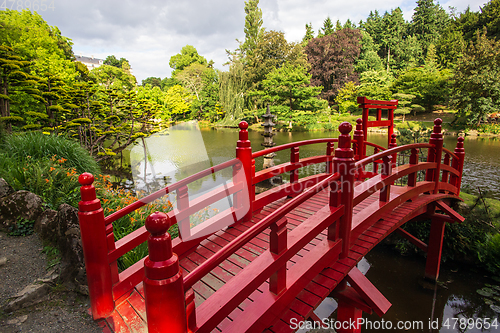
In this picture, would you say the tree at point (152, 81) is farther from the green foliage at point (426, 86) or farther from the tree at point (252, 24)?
the green foliage at point (426, 86)

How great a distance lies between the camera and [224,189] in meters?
2.94

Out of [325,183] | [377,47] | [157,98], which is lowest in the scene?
[325,183]

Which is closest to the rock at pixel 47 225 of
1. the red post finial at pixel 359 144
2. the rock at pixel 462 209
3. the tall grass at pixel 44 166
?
the tall grass at pixel 44 166

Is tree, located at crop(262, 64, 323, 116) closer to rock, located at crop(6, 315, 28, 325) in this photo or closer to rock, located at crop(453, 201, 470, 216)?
rock, located at crop(453, 201, 470, 216)

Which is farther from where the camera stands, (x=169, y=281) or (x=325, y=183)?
(x=325, y=183)

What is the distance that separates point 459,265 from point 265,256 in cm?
585

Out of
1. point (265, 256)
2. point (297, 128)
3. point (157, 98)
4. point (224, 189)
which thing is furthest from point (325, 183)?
point (297, 128)

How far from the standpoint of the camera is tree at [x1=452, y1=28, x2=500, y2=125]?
57.7 ft

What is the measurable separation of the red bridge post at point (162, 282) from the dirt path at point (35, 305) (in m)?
1.51

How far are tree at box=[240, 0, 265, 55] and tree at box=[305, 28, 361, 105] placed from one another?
6395mm

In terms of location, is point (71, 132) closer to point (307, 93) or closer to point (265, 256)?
point (265, 256)

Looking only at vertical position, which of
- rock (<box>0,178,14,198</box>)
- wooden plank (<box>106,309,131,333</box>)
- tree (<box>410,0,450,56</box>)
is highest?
tree (<box>410,0,450,56</box>)

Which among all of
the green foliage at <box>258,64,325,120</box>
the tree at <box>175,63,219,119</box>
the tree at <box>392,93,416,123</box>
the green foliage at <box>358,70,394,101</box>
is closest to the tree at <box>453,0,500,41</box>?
the green foliage at <box>358,70,394,101</box>

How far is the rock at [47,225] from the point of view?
3211mm
